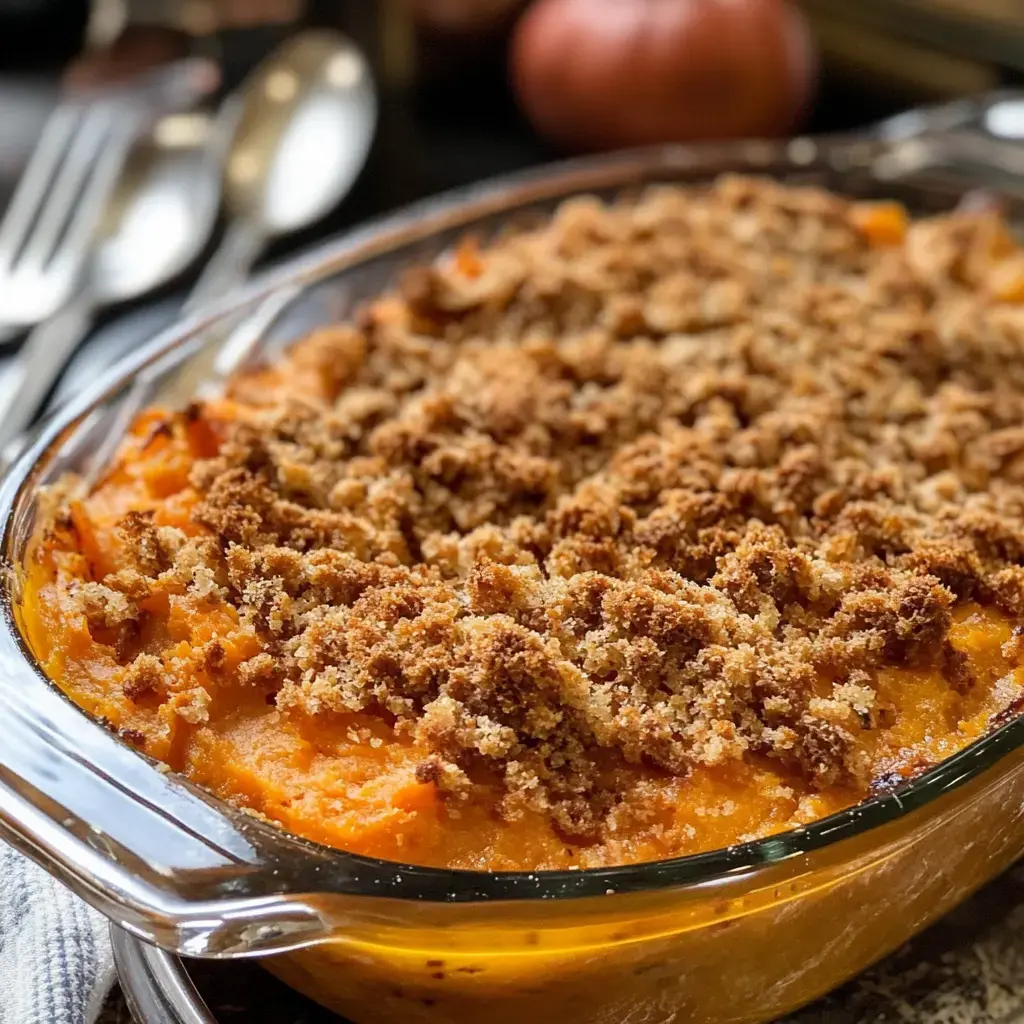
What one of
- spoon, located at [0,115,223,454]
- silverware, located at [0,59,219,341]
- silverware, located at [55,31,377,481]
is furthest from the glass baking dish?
silverware, located at [55,31,377,481]

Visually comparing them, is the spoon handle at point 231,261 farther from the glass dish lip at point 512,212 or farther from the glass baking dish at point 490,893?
the glass baking dish at point 490,893

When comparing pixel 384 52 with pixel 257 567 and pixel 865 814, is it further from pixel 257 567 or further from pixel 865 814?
pixel 865 814

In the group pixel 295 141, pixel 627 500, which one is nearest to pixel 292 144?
pixel 295 141

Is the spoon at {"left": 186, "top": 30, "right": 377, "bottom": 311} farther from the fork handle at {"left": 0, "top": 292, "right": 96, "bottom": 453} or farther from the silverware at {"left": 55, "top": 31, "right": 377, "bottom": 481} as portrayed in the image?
the fork handle at {"left": 0, "top": 292, "right": 96, "bottom": 453}

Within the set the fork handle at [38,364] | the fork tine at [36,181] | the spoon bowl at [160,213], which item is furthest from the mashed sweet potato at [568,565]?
the fork tine at [36,181]

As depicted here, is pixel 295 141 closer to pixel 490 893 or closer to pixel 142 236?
pixel 142 236

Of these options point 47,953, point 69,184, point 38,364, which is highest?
point 69,184

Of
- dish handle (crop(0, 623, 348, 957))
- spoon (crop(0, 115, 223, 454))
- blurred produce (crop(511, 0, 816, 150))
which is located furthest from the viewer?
blurred produce (crop(511, 0, 816, 150))

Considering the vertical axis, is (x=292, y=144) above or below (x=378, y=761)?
above
